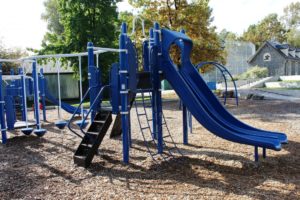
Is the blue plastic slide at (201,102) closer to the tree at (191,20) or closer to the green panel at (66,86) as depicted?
the tree at (191,20)

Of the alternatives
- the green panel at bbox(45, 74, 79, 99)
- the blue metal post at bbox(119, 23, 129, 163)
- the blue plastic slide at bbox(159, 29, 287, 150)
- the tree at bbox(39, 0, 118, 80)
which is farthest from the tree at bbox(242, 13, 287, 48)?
the blue metal post at bbox(119, 23, 129, 163)

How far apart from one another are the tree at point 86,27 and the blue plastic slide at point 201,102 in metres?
14.9

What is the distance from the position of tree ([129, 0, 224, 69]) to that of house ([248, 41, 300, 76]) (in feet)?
95.2

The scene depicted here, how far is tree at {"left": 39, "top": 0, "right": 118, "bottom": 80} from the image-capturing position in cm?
2070

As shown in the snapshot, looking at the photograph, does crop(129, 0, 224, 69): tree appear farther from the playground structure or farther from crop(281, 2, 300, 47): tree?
crop(281, 2, 300, 47): tree

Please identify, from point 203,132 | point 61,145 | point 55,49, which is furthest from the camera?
point 55,49

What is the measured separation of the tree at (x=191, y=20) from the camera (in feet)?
59.2

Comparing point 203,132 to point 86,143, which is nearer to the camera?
point 86,143

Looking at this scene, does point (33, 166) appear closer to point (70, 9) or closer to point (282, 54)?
point (70, 9)

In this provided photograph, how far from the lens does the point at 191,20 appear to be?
718 inches

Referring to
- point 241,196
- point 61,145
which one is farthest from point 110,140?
point 241,196

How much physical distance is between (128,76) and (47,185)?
239cm

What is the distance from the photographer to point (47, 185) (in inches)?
188

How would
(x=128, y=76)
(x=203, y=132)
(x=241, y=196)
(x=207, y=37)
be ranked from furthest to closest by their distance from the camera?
(x=207, y=37), (x=203, y=132), (x=128, y=76), (x=241, y=196)
